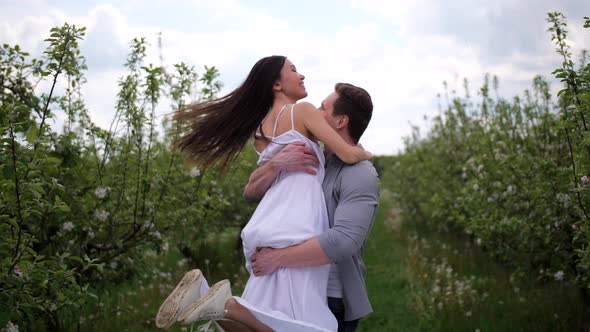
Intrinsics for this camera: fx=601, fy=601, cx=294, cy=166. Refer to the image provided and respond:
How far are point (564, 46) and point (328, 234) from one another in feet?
9.86

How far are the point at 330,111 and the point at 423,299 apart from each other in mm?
4428

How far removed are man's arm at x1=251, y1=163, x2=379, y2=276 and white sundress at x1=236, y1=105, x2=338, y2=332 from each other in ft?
Result: 0.16

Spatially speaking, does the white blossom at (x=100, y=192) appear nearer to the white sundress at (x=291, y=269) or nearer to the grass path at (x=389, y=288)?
the white sundress at (x=291, y=269)

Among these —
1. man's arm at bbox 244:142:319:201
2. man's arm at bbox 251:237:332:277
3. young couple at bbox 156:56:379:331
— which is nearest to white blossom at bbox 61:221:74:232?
young couple at bbox 156:56:379:331

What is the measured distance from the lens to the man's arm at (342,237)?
2.74 m

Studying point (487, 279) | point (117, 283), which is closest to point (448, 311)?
point (487, 279)

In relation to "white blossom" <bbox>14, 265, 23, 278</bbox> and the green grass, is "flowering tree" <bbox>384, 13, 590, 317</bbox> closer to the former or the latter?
the green grass

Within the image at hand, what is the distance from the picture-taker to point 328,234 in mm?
2756

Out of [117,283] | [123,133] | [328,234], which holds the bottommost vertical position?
[117,283]

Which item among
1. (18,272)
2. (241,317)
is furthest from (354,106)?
(18,272)

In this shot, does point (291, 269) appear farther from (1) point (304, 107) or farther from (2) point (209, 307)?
(1) point (304, 107)

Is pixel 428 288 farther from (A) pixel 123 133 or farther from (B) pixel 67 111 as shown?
(B) pixel 67 111

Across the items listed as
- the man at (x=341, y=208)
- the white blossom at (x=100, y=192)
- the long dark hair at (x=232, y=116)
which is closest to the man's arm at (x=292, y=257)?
the man at (x=341, y=208)

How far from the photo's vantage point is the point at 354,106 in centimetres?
315
